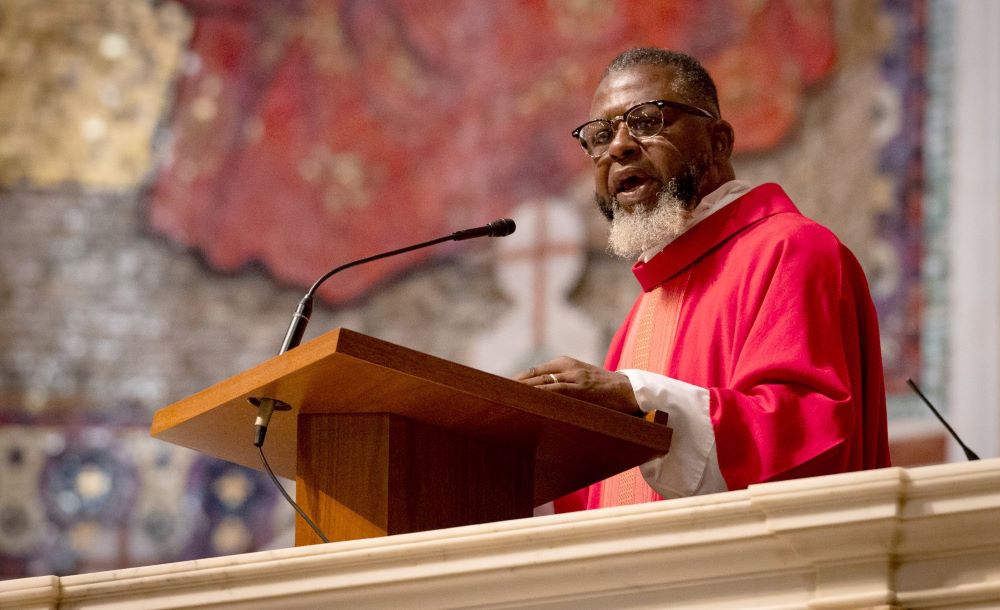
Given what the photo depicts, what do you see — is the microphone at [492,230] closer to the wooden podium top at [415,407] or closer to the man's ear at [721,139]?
the wooden podium top at [415,407]

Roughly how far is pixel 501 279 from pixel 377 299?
0.60 m

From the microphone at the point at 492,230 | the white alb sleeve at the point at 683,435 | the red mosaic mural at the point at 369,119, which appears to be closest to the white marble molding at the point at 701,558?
the white alb sleeve at the point at 683,435

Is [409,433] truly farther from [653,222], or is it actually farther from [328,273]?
[653,222]

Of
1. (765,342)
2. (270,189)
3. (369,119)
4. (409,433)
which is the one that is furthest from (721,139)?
(270,189)

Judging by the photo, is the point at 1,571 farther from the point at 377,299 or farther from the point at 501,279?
the point at 501,279

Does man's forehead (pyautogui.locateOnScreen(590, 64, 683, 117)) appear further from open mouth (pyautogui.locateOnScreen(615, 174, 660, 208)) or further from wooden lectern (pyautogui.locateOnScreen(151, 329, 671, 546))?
wooden lectern (pyautogui.locateOnScreen(151, 329, 671, 546))


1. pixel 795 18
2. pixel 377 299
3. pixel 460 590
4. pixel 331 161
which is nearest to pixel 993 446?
pixel 795 18

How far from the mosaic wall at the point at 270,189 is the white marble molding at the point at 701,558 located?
4.42m

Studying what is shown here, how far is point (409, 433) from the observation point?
8.98 ft

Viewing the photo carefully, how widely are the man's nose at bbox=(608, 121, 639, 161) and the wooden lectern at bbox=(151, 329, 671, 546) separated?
997 millimetres

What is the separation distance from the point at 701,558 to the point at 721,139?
175cm

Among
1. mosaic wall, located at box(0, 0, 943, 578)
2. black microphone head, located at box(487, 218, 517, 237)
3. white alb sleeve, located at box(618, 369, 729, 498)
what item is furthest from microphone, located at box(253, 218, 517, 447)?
mosaic wall, located at box(0, 0, 943, 578)

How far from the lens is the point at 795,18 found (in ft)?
22.2

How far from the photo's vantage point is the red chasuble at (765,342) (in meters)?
2.92
